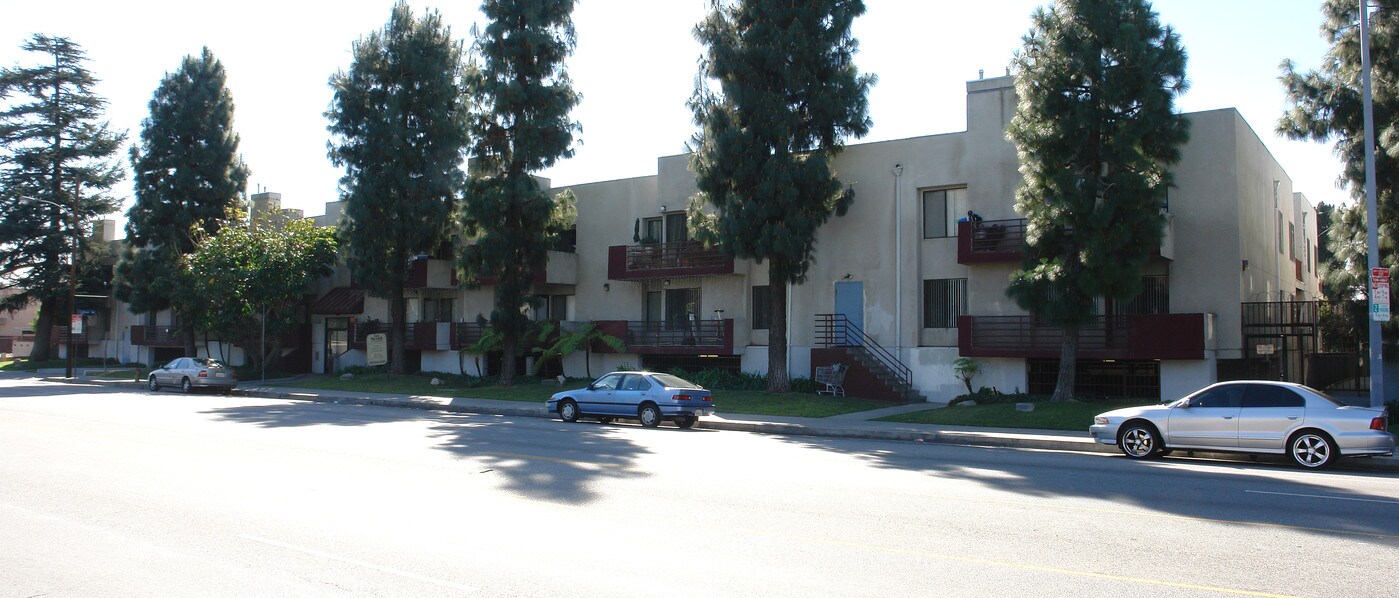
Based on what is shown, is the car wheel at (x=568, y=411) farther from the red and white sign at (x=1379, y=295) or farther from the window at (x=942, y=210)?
the red and white sign at (x=1379, y=295)

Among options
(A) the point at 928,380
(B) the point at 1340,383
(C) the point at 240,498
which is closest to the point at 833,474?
(C) the point at 240,498

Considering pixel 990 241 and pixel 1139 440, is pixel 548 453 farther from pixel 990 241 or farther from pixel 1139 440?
pixel 990 241

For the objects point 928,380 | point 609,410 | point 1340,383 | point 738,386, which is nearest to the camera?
point 609,410

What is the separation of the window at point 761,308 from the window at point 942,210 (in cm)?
579

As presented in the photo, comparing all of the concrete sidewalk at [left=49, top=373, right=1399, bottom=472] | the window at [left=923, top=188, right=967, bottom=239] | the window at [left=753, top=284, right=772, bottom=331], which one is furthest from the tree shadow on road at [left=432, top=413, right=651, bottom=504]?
the window at [left=923, top=188, right=967, bottom=239]

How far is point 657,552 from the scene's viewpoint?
8188mm

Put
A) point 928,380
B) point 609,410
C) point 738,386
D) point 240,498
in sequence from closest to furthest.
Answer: point 240,498 → point 609,410 → point 928,380 → point 738,386

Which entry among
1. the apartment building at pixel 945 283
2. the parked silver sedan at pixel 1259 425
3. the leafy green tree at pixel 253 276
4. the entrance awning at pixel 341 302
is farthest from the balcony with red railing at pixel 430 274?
the parked silver sedan at pixel 1259 425

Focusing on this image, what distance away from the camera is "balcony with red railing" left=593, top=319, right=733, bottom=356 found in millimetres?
31547

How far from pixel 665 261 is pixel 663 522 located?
77.0 ft

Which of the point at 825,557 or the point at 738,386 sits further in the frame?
the point at 738,386

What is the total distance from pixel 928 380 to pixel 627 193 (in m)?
13.5

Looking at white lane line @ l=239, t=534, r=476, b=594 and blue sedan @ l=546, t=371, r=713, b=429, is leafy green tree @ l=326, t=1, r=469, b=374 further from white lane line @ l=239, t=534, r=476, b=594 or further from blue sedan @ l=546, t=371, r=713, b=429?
white lane line @ l=239, t=534, r=476, b=594

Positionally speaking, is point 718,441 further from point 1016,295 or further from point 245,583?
point 245,583
